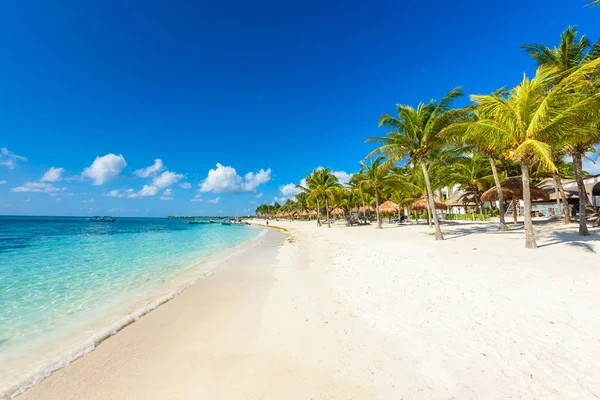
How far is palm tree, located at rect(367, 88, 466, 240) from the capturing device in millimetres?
11898

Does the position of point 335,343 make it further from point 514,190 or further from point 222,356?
point 514,190

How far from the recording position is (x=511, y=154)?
8.50 meters

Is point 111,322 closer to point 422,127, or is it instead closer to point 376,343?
point 376,343

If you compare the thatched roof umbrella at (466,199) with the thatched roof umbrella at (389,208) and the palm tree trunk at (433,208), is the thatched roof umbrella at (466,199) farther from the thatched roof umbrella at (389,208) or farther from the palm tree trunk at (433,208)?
the palm tree trunk at (433,208)

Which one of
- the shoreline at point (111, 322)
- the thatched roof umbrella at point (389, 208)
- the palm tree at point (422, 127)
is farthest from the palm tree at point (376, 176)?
the shoreline at point (111, 322)

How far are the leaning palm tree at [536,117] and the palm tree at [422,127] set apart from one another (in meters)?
3.28

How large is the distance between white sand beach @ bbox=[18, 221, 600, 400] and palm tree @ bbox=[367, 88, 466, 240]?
7.39m

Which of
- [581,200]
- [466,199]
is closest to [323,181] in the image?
[466,199]

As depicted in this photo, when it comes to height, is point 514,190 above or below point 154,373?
above

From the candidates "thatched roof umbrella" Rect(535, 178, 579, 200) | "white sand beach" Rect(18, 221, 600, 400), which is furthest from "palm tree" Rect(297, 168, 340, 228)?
"white sand beach" Rect(18, 221, 600, 400)

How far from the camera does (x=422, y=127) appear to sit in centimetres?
1240

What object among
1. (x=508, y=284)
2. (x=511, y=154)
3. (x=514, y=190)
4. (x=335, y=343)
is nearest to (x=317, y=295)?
(x=335, y=343)

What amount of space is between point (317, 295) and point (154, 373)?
3.48 m

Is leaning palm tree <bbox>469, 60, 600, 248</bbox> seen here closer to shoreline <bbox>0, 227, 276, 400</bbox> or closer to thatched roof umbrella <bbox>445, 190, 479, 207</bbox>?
shoreline <bbox>0, 227, 276, 400</bbox>
